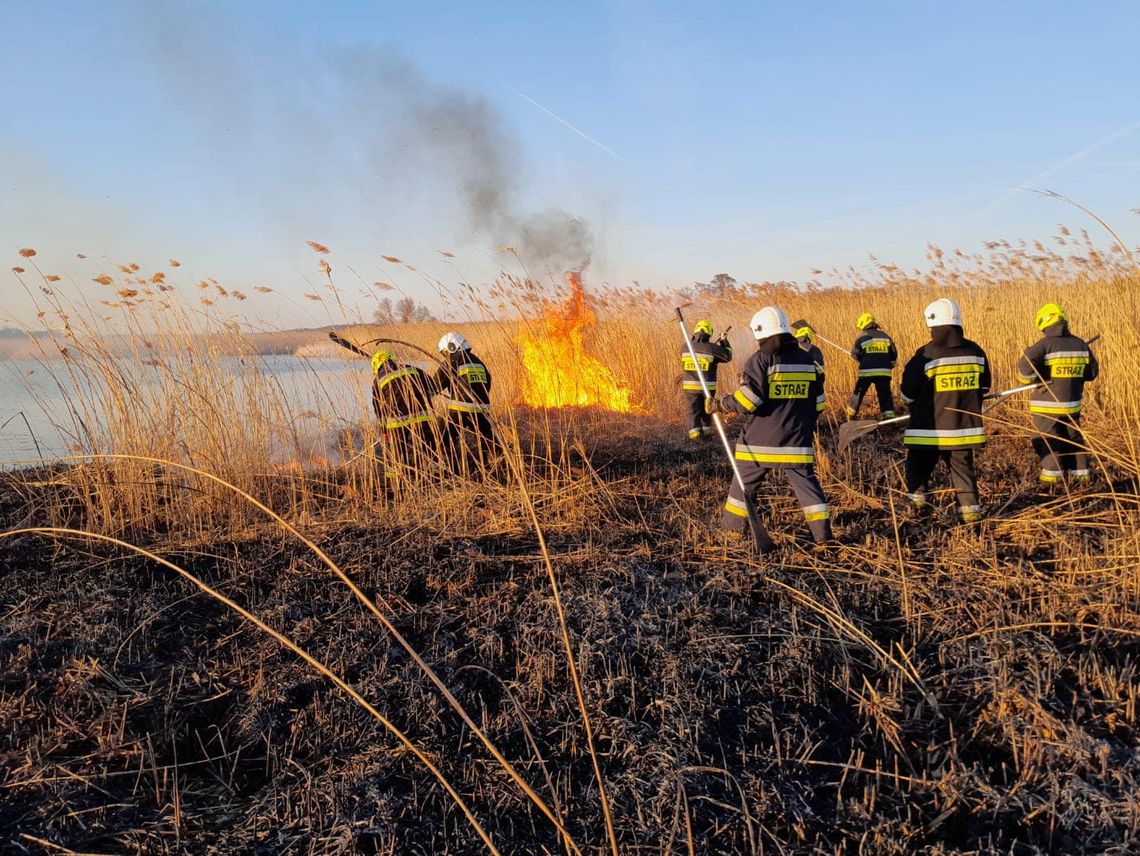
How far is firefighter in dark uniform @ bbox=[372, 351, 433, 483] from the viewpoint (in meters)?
4.99

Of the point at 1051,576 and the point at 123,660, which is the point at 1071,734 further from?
the point at 123,660

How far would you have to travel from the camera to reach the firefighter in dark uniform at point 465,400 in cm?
518

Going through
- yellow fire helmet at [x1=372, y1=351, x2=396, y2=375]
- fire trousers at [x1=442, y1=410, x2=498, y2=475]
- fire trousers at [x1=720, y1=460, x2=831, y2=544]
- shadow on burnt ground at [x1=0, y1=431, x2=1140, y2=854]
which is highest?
yellow fire helmet at [x1=372, y1=351, x2=396, y2=375]

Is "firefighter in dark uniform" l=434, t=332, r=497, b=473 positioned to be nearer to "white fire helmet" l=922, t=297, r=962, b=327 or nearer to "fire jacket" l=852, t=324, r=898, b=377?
"white fire helmet" l=922, t=297, r=962, b=327

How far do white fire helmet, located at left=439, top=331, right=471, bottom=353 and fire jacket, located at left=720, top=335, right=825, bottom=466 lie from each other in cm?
274

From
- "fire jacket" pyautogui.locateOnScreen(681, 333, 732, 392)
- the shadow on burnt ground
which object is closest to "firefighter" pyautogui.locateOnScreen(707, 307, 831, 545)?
the shadow on burnt ground

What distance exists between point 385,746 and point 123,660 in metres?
1.50

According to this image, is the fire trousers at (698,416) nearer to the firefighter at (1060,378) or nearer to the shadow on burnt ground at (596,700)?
the firefighter at (1060,378)

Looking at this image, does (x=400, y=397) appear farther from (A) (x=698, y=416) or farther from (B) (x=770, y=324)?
(A) (x=698, y=416)

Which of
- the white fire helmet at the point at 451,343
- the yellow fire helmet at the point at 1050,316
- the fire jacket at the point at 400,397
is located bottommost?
the fire jacket at the point at 400,397

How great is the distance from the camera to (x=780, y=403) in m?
4.19

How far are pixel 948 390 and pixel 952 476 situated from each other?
25.9 inches

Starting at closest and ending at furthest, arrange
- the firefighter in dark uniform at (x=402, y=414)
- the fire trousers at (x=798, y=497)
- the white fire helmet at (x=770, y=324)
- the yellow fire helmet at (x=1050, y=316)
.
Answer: the fire trousers at (x=798, y=497)
the white fire helmet at (x=770, y=324)
the firefighter in dark uniform at (x=402, y=414)
the yellow fire helmet at (x=1050, y=316)

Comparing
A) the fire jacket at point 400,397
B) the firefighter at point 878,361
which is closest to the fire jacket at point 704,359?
the firefighter at point 878,361
